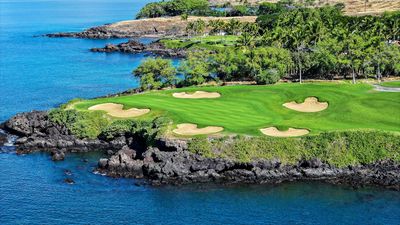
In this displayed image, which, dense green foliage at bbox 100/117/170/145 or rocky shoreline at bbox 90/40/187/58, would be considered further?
rocky shoreline at bbox 90/40/187/58

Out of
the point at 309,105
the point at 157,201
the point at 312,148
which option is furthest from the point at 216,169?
the point at 309,105

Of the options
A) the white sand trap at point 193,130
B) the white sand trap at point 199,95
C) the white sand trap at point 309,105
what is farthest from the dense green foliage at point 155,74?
the white sand trap at point 193,130

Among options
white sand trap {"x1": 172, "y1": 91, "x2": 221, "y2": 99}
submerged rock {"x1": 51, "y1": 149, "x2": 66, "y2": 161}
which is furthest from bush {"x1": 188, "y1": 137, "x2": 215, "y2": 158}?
white sand trap {"x1": 172, "y1": 91, "x2": 221, "y2": 99}

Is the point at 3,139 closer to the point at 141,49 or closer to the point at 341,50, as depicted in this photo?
the point at 341,50

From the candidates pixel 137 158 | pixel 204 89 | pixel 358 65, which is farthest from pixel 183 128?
pixel 358 65

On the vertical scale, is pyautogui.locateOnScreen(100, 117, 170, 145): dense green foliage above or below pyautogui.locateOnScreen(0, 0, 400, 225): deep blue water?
above

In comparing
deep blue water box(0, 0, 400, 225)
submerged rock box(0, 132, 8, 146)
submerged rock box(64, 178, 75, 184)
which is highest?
submerged rock box(0, 132, 8, 146)

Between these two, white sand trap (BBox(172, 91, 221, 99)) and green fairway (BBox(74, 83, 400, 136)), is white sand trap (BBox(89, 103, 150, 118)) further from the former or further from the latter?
white sand trap (BBox(172, 91, 221, 99))
